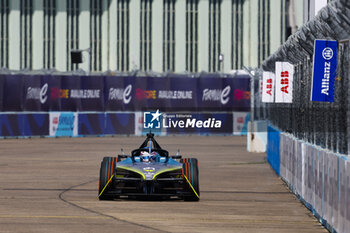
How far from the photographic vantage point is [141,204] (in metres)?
17.2

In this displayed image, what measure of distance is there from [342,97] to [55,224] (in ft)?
14.4

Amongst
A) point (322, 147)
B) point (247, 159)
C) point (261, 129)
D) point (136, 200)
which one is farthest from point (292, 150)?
point (261, 129)

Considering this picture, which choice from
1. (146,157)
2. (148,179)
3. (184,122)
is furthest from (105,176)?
(184,122)

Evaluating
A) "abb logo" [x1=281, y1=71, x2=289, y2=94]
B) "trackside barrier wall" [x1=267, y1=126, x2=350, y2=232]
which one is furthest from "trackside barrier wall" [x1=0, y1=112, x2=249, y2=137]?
"trackside barrier wall" [x1=267, y1=126, x2=350, y2=232]

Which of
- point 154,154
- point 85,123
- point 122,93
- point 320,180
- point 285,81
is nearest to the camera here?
point 320,180

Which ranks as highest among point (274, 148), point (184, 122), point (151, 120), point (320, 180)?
point (151, 120)

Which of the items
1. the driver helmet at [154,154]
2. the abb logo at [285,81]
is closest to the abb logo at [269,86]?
the abb logo at [285,81]

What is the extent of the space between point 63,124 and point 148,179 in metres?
33.4

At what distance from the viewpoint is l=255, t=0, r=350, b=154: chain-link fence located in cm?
1271

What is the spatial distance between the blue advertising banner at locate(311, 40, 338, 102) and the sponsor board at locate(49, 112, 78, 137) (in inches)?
1466

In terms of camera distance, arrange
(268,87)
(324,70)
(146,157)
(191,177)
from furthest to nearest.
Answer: (268,87) → (146,157) → (191,177) → (324,70)

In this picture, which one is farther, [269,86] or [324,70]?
[269,86]

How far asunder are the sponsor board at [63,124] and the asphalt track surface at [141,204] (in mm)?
17536

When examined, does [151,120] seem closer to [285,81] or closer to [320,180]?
[285,81]
